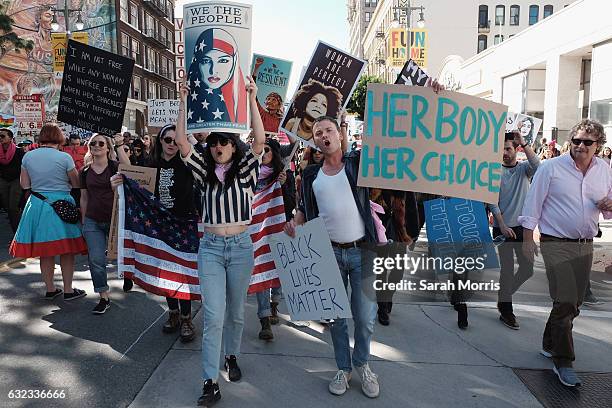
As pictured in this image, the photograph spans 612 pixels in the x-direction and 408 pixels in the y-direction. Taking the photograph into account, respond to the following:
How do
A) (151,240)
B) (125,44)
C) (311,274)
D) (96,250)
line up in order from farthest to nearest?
(125,44) < (96,250) < (151,240) < (311,274)

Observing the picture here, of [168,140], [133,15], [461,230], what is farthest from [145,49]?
[461,230]

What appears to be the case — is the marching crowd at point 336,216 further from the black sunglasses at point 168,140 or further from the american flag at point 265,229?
the american flag at point 265,229

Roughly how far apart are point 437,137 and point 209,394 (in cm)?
242

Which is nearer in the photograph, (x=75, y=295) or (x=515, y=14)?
(x=75, y=295)

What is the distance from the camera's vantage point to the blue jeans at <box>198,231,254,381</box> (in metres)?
3.26

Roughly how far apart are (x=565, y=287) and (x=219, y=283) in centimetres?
256

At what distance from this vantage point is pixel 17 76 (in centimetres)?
3503

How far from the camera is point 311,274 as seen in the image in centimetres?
350

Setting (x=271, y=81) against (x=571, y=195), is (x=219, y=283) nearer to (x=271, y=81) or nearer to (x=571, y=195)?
(x=571, y=195)

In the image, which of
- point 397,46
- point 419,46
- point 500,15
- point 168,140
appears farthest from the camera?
point 500,15

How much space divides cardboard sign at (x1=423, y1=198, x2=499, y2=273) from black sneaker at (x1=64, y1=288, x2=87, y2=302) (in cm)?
388

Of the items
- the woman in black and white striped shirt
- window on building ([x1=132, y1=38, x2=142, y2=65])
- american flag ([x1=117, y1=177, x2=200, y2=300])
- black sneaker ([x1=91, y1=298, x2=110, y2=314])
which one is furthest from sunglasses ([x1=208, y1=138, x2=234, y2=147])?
window on building ([x1=132, y1=38, x2=142, y2=65])

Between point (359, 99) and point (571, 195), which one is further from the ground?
point (359, 99)

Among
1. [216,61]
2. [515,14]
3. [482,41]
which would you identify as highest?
[515,14]
